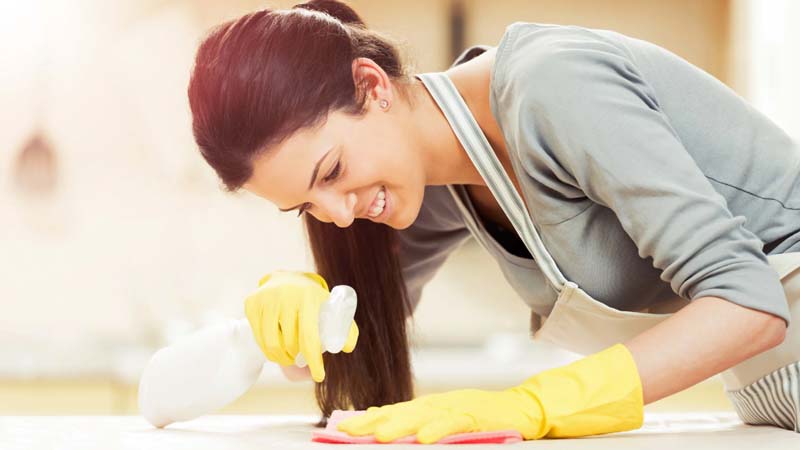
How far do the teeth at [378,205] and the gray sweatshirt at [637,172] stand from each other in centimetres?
18

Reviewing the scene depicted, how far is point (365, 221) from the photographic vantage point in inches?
54.7

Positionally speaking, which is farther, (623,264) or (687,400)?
(687,400)

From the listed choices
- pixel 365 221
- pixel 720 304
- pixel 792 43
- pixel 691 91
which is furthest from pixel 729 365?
pixel 792 43

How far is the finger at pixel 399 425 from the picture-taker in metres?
0.91

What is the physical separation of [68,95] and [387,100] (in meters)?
2.02

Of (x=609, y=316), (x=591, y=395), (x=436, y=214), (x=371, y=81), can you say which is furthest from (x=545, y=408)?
(x=436, y=214)

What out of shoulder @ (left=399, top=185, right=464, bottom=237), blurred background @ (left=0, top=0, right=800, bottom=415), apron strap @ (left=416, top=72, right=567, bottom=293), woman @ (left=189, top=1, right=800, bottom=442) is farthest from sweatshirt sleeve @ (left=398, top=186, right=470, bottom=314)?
blurred background @ (left=0, top=0, right=800, bottom=415)

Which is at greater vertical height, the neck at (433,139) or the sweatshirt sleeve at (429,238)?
the neck at (433,139)

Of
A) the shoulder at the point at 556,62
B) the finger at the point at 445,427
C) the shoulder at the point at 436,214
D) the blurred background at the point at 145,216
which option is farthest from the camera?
the blurred background at the point at 145,216

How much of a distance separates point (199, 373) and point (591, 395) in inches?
19.8

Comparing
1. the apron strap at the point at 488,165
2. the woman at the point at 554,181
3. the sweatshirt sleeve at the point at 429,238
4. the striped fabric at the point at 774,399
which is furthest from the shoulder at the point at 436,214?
the striped fabric at the point at 774,399

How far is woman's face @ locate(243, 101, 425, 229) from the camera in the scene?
110cm

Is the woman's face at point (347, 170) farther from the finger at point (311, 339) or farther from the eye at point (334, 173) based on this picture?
the finger at point (311, 339)

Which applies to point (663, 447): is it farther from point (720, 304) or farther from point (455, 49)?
point (455, 49)
